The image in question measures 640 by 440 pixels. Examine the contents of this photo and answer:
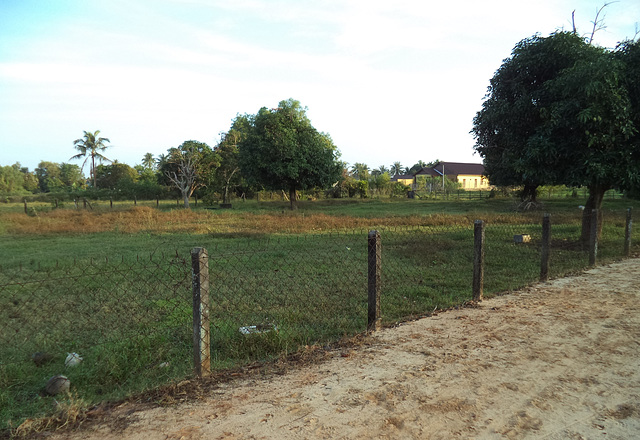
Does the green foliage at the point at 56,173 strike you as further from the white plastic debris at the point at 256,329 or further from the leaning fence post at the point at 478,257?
the leaning fence post at the point at 478,257

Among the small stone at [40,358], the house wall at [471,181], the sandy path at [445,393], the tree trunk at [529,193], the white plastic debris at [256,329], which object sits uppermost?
the house wall at [471,181]

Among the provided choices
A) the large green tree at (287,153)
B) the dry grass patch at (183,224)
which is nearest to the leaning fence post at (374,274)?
the dry grass patch at (183,224)

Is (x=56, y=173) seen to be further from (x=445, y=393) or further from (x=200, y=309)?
(x=445, y=393)

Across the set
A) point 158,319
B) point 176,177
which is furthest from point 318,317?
point 176,177

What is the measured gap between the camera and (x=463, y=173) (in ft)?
237

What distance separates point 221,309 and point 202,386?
8.25ft

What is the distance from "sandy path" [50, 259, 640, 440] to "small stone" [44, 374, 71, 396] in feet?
3.01

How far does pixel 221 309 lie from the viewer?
233 inches

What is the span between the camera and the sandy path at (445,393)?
2.78m

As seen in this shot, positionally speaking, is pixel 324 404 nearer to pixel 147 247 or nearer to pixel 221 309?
pixel 221 309

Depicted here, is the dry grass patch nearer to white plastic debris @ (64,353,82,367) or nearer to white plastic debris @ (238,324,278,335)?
white plastic debris @ (238,324,278,335)

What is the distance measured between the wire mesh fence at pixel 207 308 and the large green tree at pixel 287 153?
56.9 feet

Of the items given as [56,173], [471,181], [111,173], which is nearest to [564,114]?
[111,173]

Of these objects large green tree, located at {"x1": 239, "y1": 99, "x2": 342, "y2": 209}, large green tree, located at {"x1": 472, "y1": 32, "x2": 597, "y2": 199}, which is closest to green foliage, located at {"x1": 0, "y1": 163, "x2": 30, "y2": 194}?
large green tree, located at {"x1": 239, "y1": 99, "x2": 342, "y2": 209}
